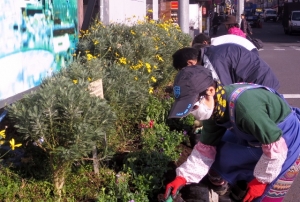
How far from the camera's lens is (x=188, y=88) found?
119 inches

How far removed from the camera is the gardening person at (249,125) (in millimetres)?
2959

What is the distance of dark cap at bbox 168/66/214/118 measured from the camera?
9.80 ft

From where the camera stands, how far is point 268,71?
512cm

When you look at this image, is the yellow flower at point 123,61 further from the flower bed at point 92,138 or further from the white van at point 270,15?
the white van at point 270,15

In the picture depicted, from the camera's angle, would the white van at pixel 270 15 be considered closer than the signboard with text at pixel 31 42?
No

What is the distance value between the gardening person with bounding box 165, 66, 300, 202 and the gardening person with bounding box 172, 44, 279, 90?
1.27m

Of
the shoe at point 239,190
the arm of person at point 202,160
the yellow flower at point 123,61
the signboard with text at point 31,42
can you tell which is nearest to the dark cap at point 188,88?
the arm of person at point 202,160

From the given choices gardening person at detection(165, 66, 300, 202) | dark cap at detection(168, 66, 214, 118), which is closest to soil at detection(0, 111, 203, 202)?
gardening person at detection(165, 66, 300, 202)

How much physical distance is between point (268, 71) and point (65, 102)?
2.20 m

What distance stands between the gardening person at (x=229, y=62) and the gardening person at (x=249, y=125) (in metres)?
1.27

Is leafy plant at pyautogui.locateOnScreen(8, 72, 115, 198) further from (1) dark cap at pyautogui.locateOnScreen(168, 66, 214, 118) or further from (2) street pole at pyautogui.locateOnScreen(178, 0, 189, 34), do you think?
(2) street pole at pyautogui.locateOnScreen(178, 0, 189, 34)

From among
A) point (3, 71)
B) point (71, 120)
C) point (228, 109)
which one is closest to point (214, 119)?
point (228, 109)

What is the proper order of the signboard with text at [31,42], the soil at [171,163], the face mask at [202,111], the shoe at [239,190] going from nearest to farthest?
the face mask at [202,111], the shoe at [239,190], the soil at [171,163], the signboard with text at [31,42]

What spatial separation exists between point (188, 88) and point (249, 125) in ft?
1.30
